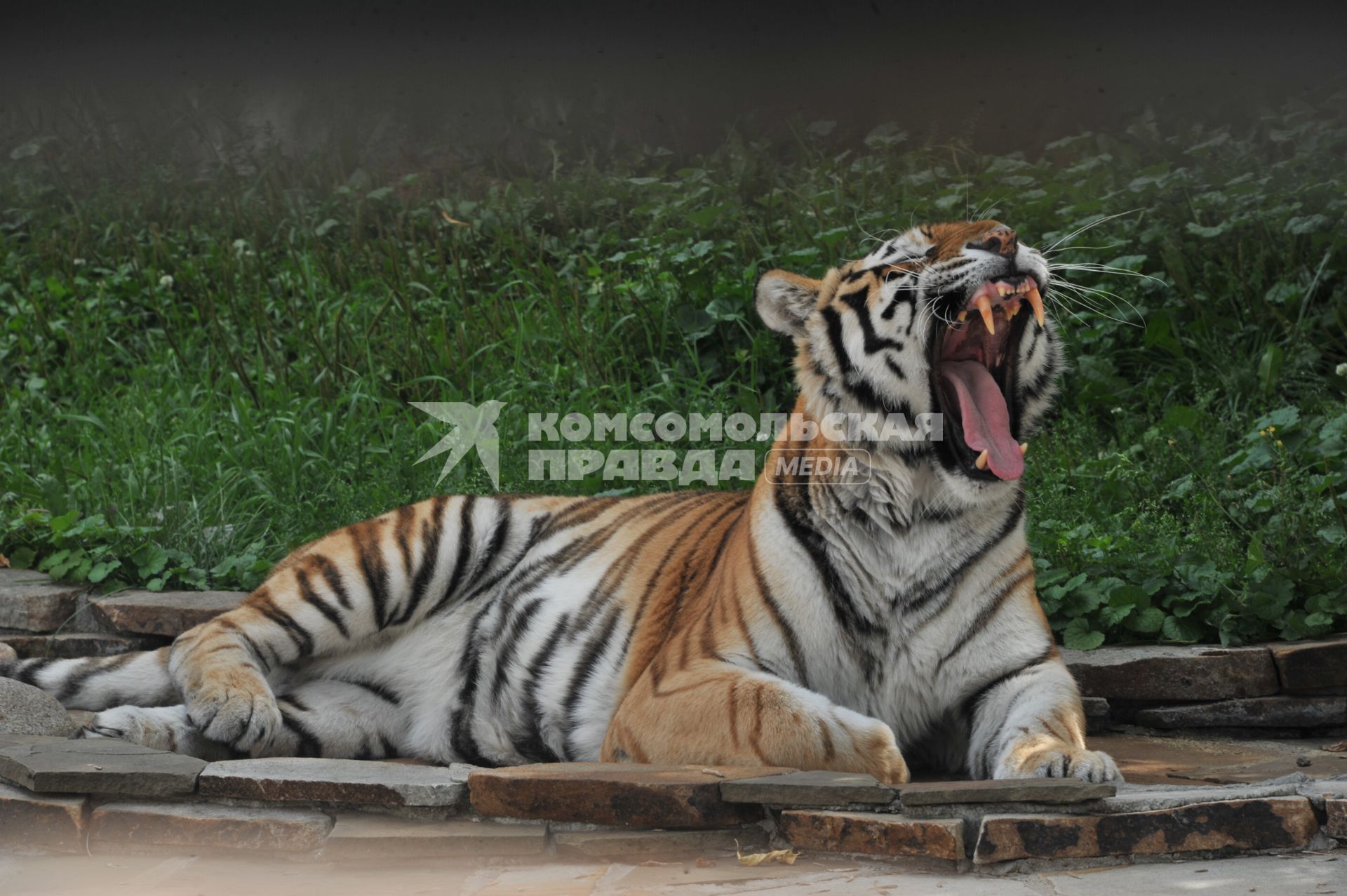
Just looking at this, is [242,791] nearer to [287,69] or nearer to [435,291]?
[435,291]

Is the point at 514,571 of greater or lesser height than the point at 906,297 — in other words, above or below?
below

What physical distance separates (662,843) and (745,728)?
12.3 inches

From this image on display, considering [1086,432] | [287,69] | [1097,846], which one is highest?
[287,69]

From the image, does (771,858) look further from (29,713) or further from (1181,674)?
(29,713)

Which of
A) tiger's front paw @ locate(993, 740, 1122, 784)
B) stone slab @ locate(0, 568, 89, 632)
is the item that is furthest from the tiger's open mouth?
stone slab @ locate(0, 568, 89, 632)

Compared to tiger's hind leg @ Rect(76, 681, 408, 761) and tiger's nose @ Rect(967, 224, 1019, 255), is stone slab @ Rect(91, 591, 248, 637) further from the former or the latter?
tiger's nose @ Rect(967, 224, 1019, 255)

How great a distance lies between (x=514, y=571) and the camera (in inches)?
139

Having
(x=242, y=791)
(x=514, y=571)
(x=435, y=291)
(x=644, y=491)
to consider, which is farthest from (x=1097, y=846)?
(x=435, y=291)

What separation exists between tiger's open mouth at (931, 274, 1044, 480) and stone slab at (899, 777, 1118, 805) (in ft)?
2.29

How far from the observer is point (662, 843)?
2291mm

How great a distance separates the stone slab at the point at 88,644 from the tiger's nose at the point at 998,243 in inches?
103

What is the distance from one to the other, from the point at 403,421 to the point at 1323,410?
331 cm

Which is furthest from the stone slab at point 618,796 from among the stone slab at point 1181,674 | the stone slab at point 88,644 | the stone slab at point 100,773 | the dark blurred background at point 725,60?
the dark blurred background at point 725,60

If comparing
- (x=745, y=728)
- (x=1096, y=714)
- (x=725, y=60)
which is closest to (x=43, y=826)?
(x=745, y=728)
